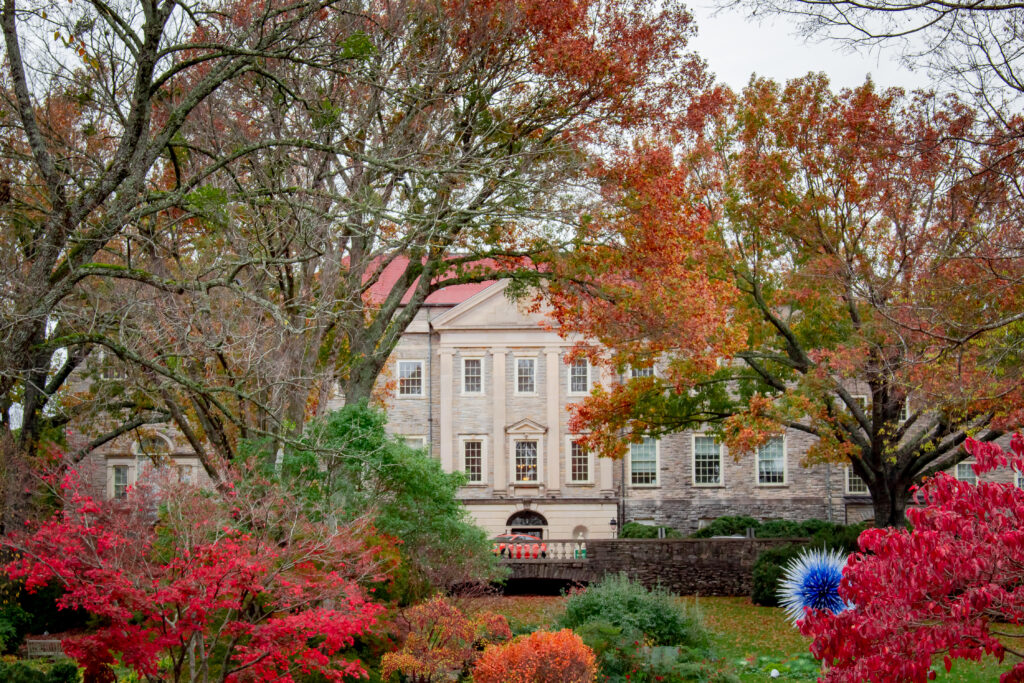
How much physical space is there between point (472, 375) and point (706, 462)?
1048cm

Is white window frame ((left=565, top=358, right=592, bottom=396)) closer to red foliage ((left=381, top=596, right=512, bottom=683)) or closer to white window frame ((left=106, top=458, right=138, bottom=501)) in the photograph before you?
white window frame ((left=106, top=458, right=138, bottom=501))

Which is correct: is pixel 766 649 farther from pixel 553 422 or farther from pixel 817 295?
pixel 553 422

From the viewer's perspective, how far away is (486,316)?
40.8 metres

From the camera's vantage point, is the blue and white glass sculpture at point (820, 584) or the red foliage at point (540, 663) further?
the blue and white glass sculpture at point (820, 584)

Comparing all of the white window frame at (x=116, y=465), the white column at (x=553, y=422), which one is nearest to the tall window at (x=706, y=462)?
the white column at (x=553, y=422)

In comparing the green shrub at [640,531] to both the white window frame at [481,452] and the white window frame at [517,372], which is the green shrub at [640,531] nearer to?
the white window frame at [481,452]

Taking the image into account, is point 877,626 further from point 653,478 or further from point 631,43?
point 653,478

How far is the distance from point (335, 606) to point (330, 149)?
650 cm

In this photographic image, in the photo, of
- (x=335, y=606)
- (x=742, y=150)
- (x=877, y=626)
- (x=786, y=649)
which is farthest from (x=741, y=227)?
(x=877, y=626)

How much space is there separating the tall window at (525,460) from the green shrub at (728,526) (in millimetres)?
7270

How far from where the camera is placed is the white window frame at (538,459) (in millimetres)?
40281

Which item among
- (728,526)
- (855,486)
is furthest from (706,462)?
(855,486)

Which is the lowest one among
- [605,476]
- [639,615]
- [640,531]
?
[640,531]

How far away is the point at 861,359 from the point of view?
1838 centimetres
